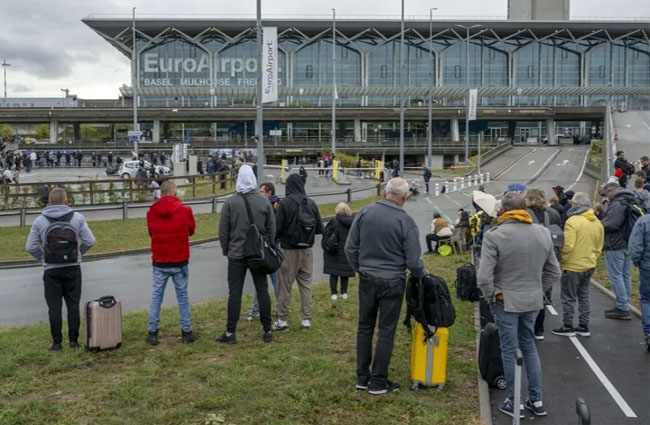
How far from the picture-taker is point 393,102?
98.2 metres

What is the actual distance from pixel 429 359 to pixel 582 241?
3.08 metres

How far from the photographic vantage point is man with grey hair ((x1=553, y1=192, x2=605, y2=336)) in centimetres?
836

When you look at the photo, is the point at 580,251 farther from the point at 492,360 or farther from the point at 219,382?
the point at 219,382

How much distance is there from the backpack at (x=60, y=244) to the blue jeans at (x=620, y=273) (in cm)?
651

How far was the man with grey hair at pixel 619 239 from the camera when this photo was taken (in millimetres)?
8844

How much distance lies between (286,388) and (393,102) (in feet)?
308

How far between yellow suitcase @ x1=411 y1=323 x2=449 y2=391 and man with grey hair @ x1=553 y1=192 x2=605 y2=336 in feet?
9.21

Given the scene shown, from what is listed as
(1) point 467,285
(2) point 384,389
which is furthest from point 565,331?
(2) point 384,389

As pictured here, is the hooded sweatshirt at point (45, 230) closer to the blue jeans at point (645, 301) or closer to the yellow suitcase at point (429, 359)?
the yellow suitcase at point (429, 359)

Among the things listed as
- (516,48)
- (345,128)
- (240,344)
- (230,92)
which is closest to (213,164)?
(240,344)

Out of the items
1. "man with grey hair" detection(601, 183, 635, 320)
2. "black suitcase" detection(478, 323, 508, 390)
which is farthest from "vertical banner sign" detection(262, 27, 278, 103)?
"black suitcase" detection(478, 323, 508, 390)

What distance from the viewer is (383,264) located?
6.09 metres

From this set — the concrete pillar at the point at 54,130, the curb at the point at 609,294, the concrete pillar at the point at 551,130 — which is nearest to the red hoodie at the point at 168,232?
the curb at the point at 609,294

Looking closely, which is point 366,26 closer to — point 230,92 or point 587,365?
point 230,92
